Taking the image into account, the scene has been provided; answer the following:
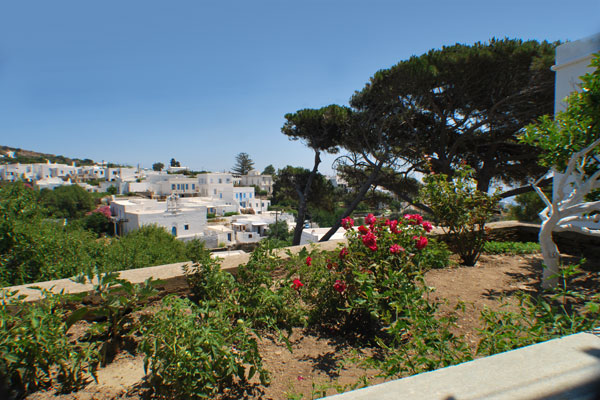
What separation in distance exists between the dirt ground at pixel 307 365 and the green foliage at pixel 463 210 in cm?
74

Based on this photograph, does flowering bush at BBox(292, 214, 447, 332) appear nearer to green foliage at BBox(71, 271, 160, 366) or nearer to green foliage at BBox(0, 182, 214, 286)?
green foliage at BBox(0, 182, 214, 286)

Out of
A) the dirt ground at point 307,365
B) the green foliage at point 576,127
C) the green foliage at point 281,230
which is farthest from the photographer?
the green foliage at point 281,230

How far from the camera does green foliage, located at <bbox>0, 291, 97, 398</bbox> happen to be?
1.60 m

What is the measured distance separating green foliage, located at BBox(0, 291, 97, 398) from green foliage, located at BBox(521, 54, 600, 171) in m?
4.45

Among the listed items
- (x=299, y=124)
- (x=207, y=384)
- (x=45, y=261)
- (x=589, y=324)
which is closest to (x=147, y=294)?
(x=207, y=384)

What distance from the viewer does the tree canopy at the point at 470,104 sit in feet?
29.4

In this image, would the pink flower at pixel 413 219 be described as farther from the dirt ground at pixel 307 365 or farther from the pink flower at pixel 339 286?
the pink flower at pixel 339 286

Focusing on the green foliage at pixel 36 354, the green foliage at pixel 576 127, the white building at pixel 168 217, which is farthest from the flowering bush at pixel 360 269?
the white building at pixel 168 217

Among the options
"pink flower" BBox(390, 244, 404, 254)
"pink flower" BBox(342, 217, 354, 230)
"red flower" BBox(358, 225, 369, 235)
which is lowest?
"pink flower" BBox(390, 244, 404, 254)

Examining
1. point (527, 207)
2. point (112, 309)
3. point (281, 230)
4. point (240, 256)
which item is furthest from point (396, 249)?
point (281, 230)

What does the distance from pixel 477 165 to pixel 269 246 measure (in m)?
9.54

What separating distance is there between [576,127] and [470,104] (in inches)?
289

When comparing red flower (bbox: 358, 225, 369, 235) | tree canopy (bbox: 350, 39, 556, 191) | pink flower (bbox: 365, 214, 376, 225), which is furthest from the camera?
tree canopy (bbox: 350, 39, 556, 191)

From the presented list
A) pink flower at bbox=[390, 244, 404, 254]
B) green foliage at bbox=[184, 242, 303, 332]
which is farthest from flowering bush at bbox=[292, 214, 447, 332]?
green foliage at bbox=[184, 242, 303, 332]
